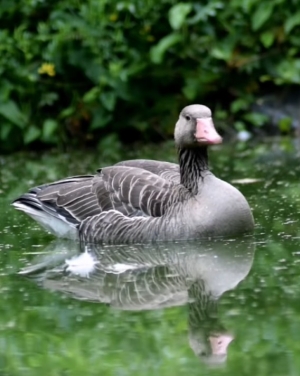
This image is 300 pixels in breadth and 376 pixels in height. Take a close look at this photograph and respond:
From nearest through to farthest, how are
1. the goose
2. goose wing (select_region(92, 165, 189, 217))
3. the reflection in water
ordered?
the reflection in water → the goose → goose wing (select_region(92, 165, 189, 217))

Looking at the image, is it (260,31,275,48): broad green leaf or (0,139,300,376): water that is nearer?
(0,139,300,376): water

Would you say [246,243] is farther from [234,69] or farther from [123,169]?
[234,69]

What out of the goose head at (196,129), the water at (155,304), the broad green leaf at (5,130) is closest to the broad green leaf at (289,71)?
the broad green leaf at (5,130)

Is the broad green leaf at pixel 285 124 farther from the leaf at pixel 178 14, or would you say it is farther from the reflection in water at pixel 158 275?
the reflection in water at pixel 158 275

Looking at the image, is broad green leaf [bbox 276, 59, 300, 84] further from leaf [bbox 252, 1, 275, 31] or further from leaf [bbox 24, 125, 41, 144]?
leaf [bbox 24, 125, 41, 144]

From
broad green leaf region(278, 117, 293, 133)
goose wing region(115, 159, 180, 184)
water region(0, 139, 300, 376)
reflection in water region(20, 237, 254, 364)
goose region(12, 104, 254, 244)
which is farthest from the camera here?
broad green leaf region(278, 117, 293, 133)

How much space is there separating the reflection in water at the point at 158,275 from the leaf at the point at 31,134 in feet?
19.6

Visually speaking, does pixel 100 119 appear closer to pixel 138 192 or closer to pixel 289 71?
pixel 289 71

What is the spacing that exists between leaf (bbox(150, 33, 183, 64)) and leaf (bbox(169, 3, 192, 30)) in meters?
0.16

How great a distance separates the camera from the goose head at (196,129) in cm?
815

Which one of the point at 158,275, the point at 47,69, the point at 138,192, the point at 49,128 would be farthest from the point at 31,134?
the point at 158,275

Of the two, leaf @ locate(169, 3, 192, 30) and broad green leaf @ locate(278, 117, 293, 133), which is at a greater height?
leaf @ locate(169, 3, 192, 30)

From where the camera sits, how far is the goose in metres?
7.94

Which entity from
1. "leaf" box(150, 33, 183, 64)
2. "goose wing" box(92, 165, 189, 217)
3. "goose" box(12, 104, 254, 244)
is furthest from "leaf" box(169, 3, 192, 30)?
"goose wing" box(92, 165, 189, 217)
